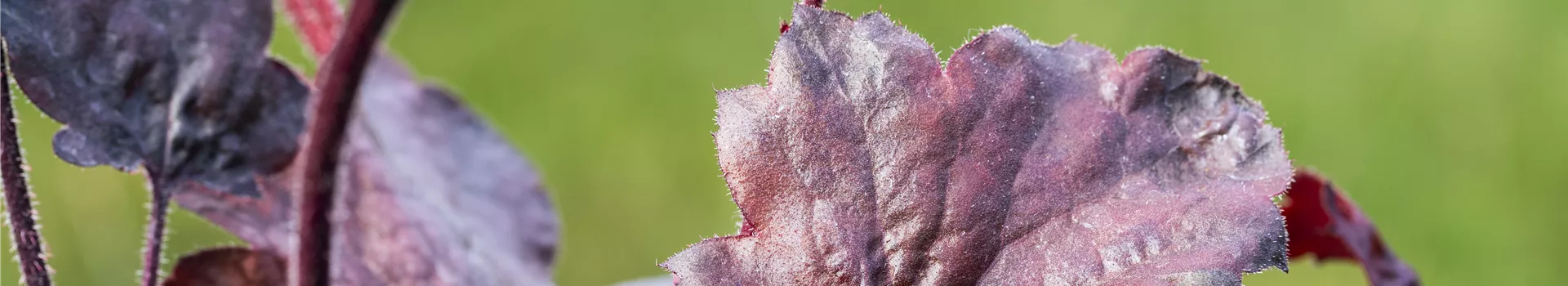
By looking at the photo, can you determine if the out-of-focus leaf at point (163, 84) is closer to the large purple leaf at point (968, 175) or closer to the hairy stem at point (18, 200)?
the hairy stem at point (18, 200)

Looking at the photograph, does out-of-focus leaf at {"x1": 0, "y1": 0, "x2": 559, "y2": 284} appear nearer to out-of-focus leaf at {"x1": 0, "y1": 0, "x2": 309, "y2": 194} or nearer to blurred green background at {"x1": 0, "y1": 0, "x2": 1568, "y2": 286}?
out-of-focus leaf at {"x1": 0, "y1": 0, "x2": 309, "y2": 194}

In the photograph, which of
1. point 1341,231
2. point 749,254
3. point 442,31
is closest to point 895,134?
point 749,254

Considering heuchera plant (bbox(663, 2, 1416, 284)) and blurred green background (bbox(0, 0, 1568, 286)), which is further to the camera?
blurred green background (bbox(0, 0, 1568, 286))

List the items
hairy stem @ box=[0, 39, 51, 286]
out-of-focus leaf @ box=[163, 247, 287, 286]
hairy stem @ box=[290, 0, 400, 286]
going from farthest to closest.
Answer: out-of-focus leaf @ box=[163, 247, 287, 286]
hairy stem @ box=[0, 39, 51, 286]
hairy stem @ box=[290, 0, 400, 286]

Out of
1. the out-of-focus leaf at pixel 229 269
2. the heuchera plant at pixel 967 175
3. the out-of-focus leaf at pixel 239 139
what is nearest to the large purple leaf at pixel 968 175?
the heuchera plant at pixel 967 175

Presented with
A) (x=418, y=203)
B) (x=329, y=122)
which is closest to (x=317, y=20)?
(x=418, y=203)

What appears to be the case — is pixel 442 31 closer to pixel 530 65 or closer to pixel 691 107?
pixel 530 65

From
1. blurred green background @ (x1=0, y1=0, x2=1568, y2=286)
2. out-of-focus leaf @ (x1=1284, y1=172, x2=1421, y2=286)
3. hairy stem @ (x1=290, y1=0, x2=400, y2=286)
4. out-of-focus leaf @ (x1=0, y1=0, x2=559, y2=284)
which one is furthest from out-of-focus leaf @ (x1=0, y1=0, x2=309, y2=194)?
blurred green background @ (x1=0, y1=0, x2=1568, y2=286)
